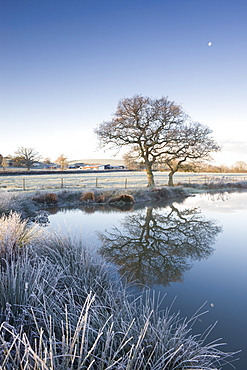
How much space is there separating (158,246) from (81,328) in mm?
4613

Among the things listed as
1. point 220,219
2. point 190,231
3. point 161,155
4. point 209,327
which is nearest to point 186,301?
point 209,327

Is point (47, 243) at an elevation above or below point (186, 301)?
above

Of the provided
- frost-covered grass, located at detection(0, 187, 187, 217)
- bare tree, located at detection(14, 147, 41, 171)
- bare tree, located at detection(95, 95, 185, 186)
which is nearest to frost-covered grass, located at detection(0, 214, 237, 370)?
frost-covered grass, located at detection(0, 187, 187, 217)

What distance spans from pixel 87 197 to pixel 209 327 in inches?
544

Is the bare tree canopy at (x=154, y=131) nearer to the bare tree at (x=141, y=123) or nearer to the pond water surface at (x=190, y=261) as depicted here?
the bare tree at (x=141, y=123)

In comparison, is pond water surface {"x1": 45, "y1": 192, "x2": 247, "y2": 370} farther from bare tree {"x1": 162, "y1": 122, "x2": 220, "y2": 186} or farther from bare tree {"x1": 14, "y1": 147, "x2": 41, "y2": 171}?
bare tree {"x1": 14, "y1": 147, "x2": 41, "y2": 171}

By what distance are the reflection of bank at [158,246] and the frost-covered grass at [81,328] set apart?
4.05 feet

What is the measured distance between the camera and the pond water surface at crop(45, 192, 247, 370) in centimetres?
335

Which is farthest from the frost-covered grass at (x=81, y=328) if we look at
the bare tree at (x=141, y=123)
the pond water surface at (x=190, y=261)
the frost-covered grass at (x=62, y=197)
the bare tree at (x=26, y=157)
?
the bare tree at (x=26, y=157)

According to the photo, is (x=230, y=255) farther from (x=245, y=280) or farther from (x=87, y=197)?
(x=87, y=197)

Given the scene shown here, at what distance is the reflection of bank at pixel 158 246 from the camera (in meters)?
4.83

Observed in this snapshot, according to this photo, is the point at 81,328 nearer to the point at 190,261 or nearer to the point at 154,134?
the point at 190,261

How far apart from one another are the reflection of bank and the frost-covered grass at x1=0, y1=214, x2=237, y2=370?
4.05ft

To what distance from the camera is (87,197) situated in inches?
642
